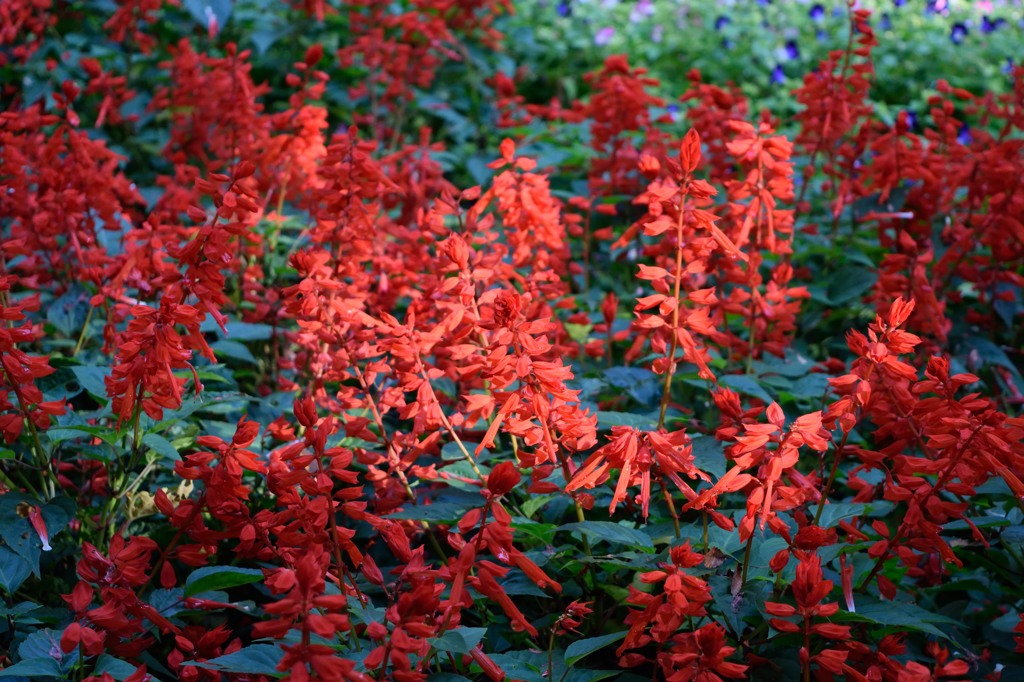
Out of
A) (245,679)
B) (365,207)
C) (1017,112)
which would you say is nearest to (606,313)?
(365,207)

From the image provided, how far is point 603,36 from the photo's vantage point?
723 cm

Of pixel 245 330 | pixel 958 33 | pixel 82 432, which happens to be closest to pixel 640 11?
pixel 958 33

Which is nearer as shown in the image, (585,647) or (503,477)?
(503,477)

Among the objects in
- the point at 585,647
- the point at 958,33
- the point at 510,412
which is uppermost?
the point at 958,33

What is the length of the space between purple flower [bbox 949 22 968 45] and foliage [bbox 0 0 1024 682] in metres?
4.71

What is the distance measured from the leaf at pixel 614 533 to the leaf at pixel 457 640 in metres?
0.26

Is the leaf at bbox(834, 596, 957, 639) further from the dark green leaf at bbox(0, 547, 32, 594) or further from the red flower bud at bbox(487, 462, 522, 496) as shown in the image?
the dark green leaf at bbox(0, 547, 32, 594)

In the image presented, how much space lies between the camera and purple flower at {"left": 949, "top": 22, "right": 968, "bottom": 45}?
7.85 metres

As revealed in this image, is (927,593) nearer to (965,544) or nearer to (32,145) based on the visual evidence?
(965,544)

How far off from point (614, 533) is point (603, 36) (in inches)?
237

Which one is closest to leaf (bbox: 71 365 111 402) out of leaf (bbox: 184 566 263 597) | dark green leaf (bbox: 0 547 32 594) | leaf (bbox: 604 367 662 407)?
dark green leaf (bbox: 0 547 32 594)

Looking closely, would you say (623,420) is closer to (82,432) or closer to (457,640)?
(457,640)

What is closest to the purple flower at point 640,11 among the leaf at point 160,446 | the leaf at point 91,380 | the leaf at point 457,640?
the leaf at point 91,380

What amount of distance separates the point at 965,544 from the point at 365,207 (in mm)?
1603
